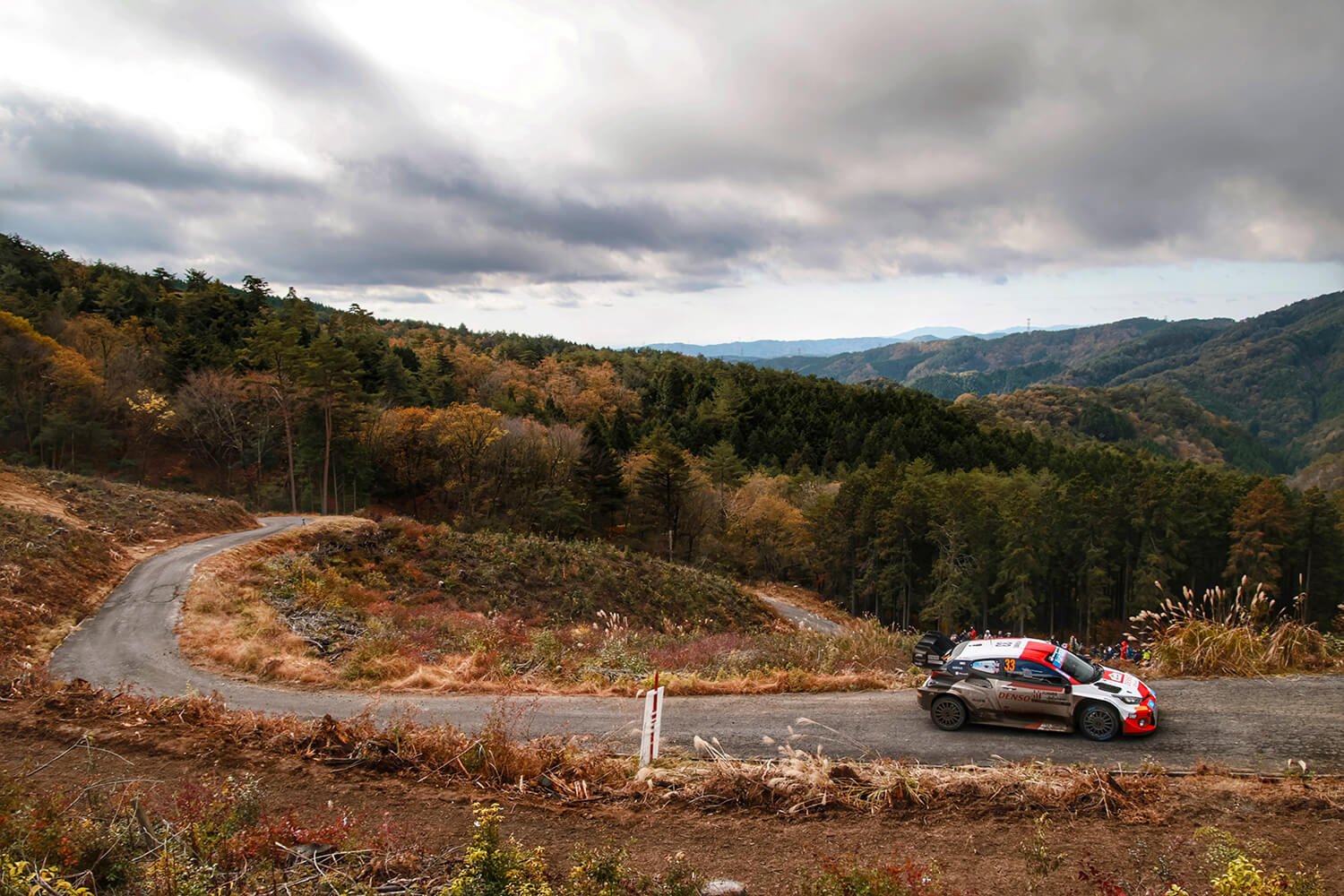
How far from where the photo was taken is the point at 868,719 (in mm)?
10172

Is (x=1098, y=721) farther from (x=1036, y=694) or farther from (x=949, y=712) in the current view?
(x=949, y=712)

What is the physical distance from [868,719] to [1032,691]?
2323mm

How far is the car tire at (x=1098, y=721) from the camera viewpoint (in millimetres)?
8906

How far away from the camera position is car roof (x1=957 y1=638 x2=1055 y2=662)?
953 centimetres

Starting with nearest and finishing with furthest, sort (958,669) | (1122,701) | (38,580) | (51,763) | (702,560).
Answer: (51,763)
(1122,701)
(958,669)
(38,580)
(702,560)

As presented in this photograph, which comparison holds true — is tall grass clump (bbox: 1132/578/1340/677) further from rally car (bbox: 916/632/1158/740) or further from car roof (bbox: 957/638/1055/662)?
car roof (bbox: 957/638/1055/662)

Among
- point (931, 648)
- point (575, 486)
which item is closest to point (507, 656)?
point (931, 648)

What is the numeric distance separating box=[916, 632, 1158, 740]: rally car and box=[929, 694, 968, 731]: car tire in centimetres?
1

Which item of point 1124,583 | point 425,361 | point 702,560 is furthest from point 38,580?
point 425,361

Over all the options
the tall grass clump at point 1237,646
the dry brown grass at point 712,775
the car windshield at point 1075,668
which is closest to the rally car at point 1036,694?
the car windshield at point 1075,668

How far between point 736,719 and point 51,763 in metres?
8.76

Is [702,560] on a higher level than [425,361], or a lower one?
lower

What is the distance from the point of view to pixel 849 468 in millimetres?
91188

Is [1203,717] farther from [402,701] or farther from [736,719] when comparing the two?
[402,701]
